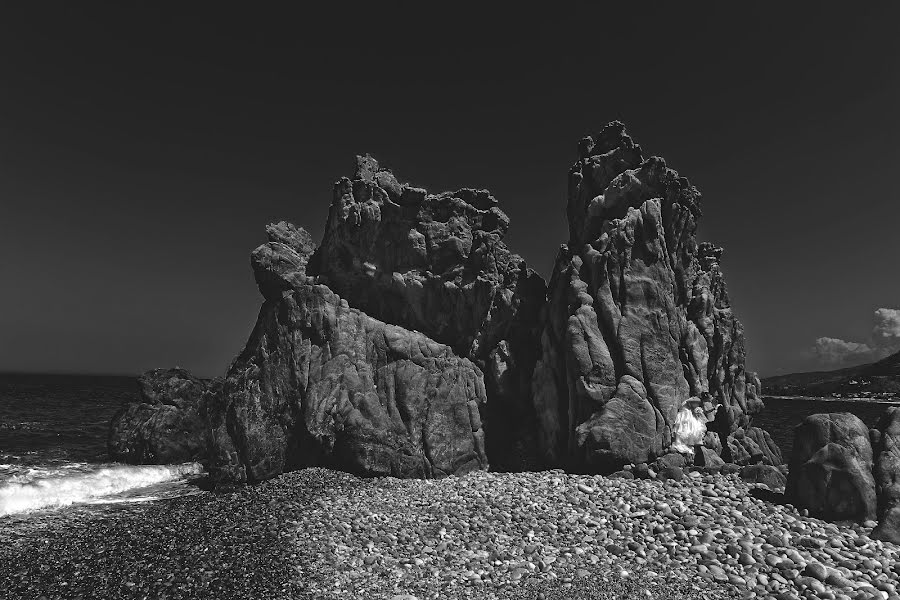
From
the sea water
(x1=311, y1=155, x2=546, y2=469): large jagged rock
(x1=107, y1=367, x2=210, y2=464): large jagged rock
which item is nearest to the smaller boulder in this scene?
(x1=311, y1=155, x2=546, y2=469): large jagged rock

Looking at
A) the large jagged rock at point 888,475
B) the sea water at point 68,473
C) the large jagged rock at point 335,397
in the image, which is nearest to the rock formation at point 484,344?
the large jagged rock at point 335,397

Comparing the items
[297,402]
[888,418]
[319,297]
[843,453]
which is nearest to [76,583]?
[297,402]

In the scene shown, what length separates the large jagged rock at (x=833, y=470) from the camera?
19.0m

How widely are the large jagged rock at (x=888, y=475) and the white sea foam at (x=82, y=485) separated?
37001mm

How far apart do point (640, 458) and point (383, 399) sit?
14997mm

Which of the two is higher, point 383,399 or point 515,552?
point 383,399

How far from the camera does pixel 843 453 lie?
19922 mm

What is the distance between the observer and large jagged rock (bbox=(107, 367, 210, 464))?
39.8m

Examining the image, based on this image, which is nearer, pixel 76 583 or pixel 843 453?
pixel 76 583

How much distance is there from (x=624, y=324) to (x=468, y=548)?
17307 mm

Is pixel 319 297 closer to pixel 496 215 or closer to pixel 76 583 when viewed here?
pixel 496 215

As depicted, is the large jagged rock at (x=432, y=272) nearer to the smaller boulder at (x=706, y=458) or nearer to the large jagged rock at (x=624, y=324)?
the large jagged rock at (x=624, y=324)

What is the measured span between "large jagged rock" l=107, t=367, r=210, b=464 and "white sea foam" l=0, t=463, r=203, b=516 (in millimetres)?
2694

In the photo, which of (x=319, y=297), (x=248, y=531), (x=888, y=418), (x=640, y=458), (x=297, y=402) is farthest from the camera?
(x=319, y=297)
